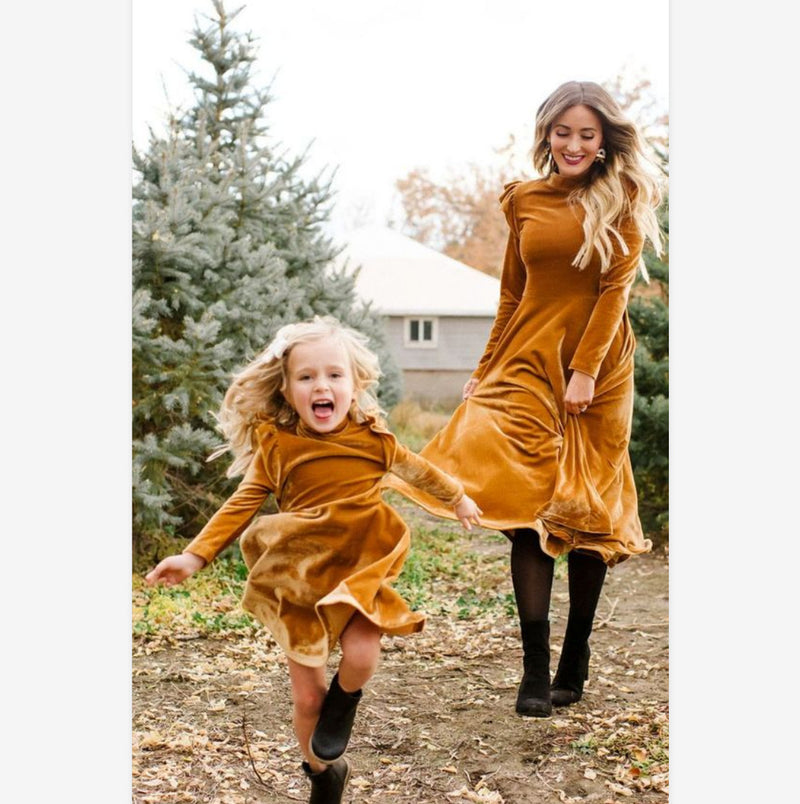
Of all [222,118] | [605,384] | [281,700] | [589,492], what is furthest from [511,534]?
[222,118]

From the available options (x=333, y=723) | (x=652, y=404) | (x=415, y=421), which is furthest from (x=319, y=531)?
(x=415, y=421)

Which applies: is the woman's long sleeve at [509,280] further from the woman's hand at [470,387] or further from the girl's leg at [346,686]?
the girl's leg at [346,686]

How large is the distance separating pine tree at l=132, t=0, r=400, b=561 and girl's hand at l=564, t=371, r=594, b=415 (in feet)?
5.41

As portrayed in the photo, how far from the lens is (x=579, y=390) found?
9.34ft

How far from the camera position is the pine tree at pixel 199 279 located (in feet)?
13.7

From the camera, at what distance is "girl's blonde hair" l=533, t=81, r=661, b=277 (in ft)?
9.04

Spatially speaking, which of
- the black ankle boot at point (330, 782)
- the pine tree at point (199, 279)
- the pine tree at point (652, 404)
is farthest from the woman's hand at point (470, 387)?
the pine tree at point (652, 404)

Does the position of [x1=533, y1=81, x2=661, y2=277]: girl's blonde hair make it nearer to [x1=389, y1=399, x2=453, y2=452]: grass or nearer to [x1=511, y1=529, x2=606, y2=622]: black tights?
[x1=511, y1=529, x2=606, y2=622]: black tights

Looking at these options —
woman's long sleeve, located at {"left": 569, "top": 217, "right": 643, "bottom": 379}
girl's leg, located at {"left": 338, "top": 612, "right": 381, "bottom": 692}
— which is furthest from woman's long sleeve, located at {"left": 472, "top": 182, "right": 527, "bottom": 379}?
girl's leg, located at {"left": 338, "top": 612, "right": 381, "bottom": 692}

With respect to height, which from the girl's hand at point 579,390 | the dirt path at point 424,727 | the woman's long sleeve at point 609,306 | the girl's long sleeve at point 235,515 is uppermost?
the woman's long sleeve at point 609,306

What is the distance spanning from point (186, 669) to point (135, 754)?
0.50 m

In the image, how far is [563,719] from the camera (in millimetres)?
3021

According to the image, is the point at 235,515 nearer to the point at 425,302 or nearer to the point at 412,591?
the point at 412,591

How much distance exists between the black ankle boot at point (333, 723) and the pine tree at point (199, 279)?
1949 millimetres
